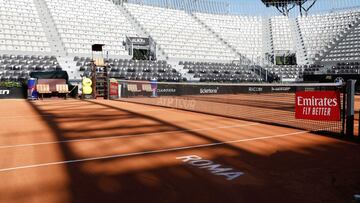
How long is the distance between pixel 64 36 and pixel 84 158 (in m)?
27.0

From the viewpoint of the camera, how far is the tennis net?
515 inches

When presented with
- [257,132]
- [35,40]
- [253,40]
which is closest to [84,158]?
[257,132]

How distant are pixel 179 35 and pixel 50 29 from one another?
41.3 feet

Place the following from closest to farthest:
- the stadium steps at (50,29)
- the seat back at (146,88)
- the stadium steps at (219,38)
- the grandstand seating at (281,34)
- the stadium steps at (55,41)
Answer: the seat back at (146,88) → the stadium steps at (55,41) → the stadium steps at (50,29) → the stadium steps at (219,38) → the grandstand seating at (281,34)

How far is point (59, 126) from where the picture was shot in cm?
1063

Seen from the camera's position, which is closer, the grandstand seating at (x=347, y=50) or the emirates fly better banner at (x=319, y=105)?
the emirates fly better banner at (x=319, y=105)

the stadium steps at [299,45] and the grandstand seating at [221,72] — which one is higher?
the stadium steps at [299,45]

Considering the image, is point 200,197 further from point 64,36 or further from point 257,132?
point 64,36

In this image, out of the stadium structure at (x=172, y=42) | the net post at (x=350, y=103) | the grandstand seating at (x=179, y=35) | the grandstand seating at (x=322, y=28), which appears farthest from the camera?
the grandstand seating at (x=322, y=28)

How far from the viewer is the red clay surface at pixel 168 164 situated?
478 cm

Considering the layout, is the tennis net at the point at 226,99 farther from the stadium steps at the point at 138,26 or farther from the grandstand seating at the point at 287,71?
the stadium steps at the point at 138,26

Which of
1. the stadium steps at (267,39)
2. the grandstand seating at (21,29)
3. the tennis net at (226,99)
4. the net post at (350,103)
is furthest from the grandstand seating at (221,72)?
the net post at (350,103)

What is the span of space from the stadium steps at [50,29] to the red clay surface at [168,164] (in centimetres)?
2055

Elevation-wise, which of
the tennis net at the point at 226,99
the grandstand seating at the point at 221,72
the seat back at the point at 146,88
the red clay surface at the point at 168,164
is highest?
the grandstand seating at the point at 221,72
